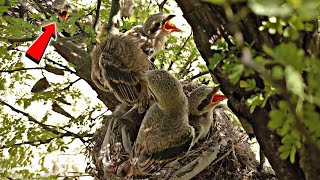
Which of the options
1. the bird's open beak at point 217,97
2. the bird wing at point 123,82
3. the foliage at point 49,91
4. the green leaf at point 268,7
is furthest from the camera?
the foliage at point 49,91

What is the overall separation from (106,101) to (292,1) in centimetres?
228

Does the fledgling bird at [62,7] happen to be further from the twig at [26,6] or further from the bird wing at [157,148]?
the bird wing at [157,148]

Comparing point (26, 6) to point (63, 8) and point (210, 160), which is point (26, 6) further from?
point (210, 160)

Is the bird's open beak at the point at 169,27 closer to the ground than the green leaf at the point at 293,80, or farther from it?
farther from it

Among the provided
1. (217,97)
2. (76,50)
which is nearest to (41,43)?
(76,50)

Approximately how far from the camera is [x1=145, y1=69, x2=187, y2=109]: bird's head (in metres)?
2.16

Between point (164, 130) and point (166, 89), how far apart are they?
0.21 m

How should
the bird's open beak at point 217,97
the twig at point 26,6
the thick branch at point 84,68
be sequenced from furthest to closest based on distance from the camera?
the twig at point 26,6
the thick branch at point 84,68
the bird's open beak at point 217,97

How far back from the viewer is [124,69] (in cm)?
257

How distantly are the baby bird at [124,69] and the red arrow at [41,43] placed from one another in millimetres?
267

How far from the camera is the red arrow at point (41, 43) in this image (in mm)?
2536

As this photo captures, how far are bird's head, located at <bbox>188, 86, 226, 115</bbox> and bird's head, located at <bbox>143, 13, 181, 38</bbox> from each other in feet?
1.31

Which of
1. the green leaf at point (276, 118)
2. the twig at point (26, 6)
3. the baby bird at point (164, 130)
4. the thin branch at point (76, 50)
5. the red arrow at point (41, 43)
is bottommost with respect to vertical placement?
the green leaf at point (276, 118)

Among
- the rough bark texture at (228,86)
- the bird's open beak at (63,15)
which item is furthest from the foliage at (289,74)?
the bird's open beak at (63,15)
